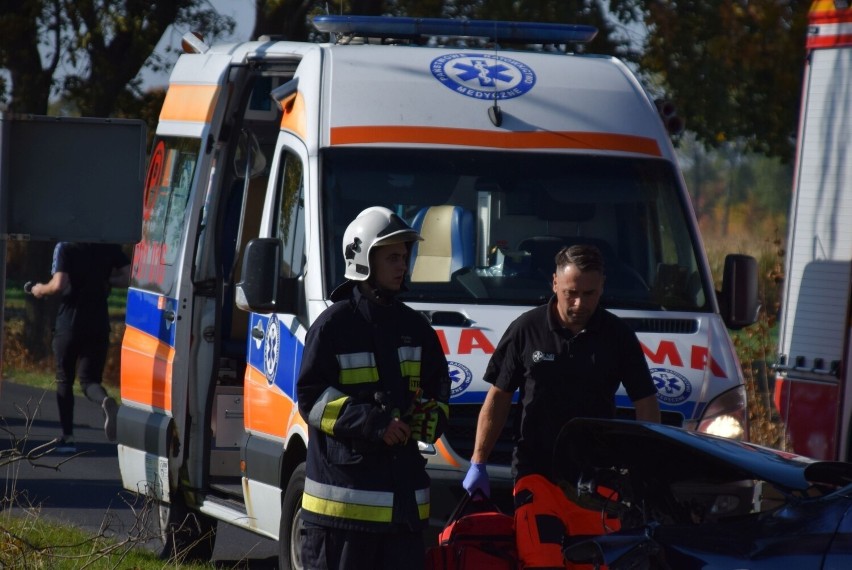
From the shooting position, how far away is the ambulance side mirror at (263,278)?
6.51 meters

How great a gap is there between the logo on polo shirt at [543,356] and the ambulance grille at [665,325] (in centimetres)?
111

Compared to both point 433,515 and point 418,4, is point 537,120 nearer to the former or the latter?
point 433,515

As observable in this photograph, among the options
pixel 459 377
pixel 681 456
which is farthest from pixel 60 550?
pixel 681 456

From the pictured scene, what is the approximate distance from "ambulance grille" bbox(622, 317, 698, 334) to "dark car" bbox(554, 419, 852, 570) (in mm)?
1873

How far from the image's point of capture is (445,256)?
682cm

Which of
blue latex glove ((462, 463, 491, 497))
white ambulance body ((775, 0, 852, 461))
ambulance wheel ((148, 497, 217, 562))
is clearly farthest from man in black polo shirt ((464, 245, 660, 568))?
white ambulance body ((775, 0, 852, 461))

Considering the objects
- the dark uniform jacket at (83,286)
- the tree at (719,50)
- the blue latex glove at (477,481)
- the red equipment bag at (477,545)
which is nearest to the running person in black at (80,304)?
the dark uniform jacket at (83,286)

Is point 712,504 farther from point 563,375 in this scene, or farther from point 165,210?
point 165,210

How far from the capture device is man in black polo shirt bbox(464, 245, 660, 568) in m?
5.49

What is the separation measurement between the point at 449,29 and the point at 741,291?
2127 millimetres

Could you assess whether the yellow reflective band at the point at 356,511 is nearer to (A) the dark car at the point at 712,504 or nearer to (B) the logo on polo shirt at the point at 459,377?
(A) the dark car at the point at 712,504

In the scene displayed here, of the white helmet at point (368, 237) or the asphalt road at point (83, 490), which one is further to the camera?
the asphalt road at point (83, 490)

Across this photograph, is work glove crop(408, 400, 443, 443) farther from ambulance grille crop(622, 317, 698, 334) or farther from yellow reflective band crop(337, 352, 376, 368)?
ambulance grille crop(622, 317, 698, 334)

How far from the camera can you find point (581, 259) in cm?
546
